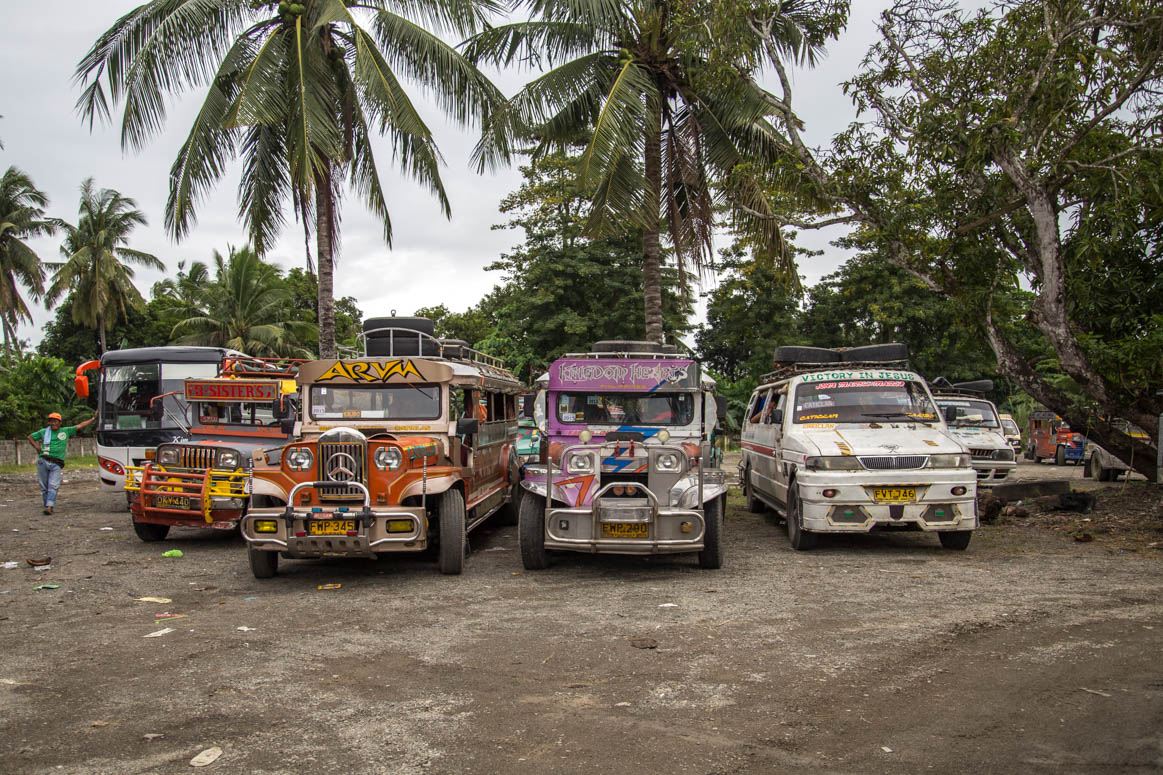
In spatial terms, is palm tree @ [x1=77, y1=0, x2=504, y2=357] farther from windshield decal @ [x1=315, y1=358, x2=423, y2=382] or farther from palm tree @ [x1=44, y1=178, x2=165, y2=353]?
palm tree @ [x1=44, y1=178, x2=165, y2=353]

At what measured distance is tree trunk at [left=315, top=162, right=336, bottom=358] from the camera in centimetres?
1495

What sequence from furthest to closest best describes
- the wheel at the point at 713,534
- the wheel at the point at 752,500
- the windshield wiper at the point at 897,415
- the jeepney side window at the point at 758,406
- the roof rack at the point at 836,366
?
the wheel at the point at 752,500 → the jeepney side window at the point at 758,406 → the roof rack at the point at 836,366 → the windshield wiper at the point at 897,415 → the wheel at the point at 713,534

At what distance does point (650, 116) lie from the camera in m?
14.2

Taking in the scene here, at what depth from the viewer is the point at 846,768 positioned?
399 centimetres

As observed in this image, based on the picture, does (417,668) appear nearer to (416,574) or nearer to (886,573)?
(416,574)

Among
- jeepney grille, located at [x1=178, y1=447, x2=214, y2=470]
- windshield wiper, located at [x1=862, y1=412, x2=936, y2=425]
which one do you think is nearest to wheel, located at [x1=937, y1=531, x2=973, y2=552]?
windshield wiper, located at [x1=862, y1=412, x2=936, y2=425]

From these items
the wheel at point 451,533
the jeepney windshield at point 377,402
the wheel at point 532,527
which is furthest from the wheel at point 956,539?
the jeepney windshield at point 377,402

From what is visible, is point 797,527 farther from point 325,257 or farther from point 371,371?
point 325,257

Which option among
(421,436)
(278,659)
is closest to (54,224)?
(421,436)

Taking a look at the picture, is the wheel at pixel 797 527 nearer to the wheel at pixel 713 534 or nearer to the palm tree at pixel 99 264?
the wheel at pixel 713 534

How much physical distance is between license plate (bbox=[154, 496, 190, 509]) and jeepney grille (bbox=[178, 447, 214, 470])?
0.51 meters

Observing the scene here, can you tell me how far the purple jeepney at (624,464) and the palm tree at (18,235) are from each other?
36.9 m

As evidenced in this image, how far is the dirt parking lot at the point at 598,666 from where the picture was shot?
13.8 feet

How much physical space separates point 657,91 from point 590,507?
864 centimetres
